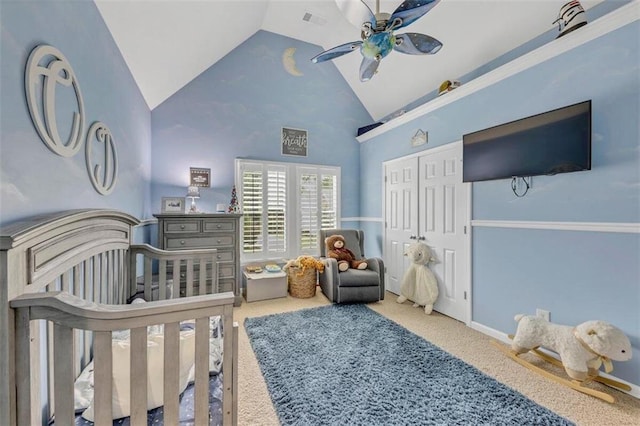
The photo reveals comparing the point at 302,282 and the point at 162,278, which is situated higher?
the point at 162,278

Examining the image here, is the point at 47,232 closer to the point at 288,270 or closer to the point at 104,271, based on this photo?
the point at 104,271

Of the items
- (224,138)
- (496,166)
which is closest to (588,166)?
(496,166)

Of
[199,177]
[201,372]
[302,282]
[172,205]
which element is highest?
[199,177]

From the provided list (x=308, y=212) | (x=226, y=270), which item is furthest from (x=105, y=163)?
(x=308, y=212)

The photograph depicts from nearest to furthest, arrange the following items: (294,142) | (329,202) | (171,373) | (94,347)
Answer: (94,347), (171,373), (294,142), (329,202)

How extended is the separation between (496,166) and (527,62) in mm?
899

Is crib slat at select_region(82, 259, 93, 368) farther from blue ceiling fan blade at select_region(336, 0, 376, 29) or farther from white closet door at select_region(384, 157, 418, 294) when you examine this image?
white closet door at select_region(384, 157, 418, 294)

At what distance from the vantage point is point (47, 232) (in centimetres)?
100

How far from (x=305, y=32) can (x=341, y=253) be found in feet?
11.0

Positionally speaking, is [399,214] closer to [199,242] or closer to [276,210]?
[276,210]

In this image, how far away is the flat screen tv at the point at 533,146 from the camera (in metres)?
1.90

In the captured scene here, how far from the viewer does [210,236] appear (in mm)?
3188

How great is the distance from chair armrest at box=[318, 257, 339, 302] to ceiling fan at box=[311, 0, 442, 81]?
91.6 inches

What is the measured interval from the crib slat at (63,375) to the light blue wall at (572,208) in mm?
3001
